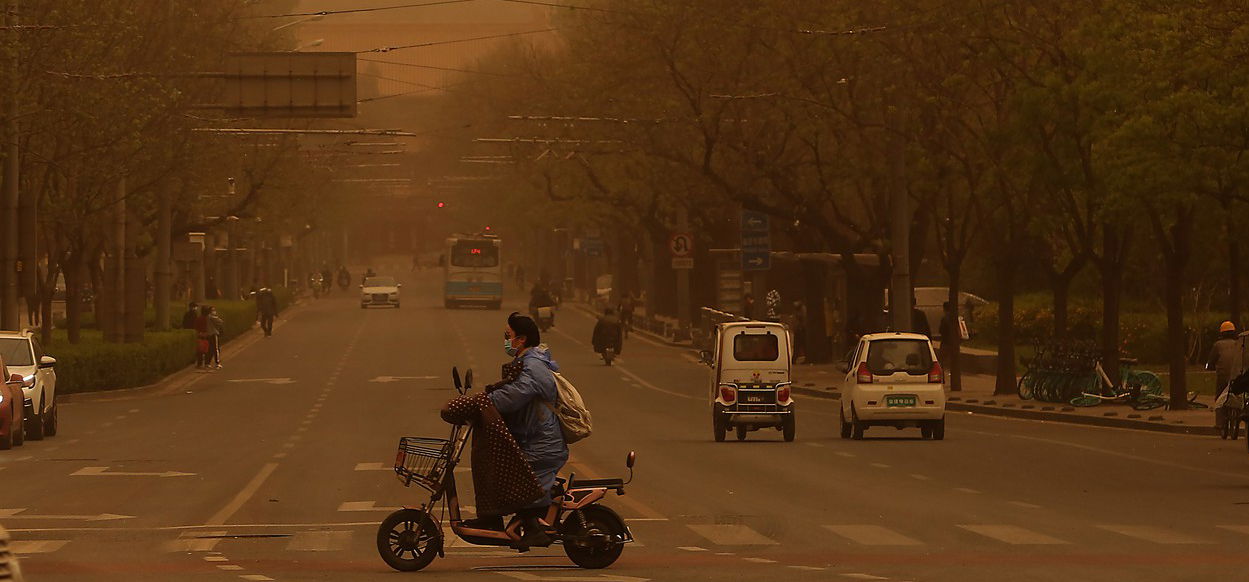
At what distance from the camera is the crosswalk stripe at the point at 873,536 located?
1739 cm

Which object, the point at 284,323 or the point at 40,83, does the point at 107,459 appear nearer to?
the point at 40,83

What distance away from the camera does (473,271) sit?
108m

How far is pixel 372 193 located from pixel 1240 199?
164 m

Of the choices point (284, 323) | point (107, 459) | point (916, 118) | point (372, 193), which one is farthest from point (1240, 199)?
point (372, 193)

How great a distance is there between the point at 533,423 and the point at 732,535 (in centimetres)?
363

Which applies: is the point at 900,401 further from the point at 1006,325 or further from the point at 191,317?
the point at 191,317

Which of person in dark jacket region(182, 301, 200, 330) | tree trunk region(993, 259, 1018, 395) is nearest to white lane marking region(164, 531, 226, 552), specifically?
tree trunk region(993, 259, 1018, 395)

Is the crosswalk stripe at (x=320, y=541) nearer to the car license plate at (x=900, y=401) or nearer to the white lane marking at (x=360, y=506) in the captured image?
the white lane marking at (x=360, y=506)

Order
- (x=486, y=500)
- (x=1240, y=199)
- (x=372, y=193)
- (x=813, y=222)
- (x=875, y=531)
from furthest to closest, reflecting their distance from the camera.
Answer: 1. (x=372, y=193)
2. (x=813, y=222)
3. (x=1240, y=199)
4. (x=875, y=531)
5. (x=486, y=500)

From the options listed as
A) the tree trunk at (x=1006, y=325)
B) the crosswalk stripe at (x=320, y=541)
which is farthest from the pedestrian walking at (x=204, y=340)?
the crosswalk stripe at (x=320, y=541)

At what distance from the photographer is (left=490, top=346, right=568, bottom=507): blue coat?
589 inches

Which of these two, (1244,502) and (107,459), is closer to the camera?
(1244,502)

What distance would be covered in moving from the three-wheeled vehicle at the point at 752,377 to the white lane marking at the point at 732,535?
13.9m

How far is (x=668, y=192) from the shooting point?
226 feet
